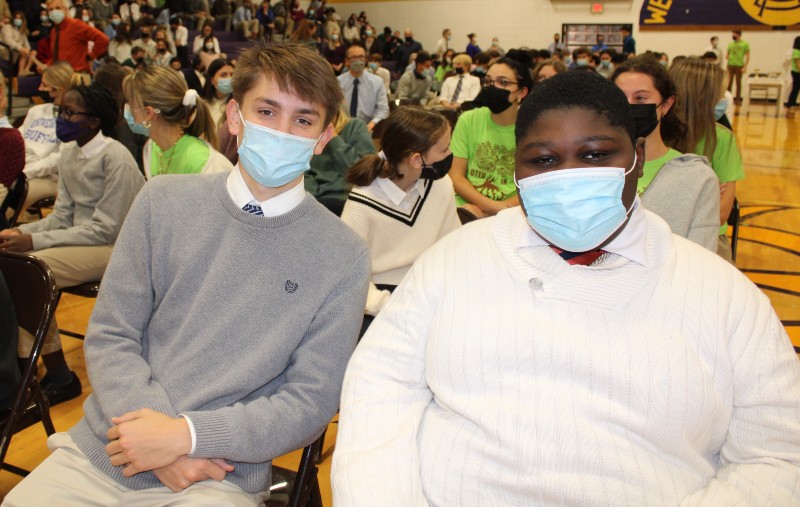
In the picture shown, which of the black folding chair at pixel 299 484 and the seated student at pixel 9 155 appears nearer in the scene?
the black folding chair at pixel 299 484

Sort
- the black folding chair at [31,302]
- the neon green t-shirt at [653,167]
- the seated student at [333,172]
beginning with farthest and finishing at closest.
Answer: the seated student at [333,172]
the neon green t-shirt at [653,167]
the black folding chair at [31,302]

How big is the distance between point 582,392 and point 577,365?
0.17ft

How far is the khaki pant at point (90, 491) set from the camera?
5.02 ft

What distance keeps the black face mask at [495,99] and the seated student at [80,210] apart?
6.49ft

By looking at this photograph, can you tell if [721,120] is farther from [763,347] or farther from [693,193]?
[763,347]

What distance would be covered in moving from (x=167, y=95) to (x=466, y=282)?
2.37 meters

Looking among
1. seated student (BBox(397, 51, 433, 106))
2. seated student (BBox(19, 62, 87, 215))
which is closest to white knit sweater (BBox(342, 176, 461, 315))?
seated student (BBox(19, 62, 87, 215))

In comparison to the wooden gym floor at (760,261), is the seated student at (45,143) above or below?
above

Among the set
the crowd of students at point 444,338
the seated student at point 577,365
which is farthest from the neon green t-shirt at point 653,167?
the seated student at point 577,365

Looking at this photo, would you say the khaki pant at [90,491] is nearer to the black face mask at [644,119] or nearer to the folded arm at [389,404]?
the folded arm at [389,404]

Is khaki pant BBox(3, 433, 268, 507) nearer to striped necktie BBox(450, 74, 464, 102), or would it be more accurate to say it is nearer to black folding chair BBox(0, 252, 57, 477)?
black folding chair BBox(0, 252, 57, 477)

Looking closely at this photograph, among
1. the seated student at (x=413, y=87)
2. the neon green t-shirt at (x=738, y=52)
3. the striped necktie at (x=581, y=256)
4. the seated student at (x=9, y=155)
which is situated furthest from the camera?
the neon green t-shirt at (x=738, y=52)

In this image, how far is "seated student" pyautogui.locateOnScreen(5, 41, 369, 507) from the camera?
1.55 meters

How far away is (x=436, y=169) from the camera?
9.61 feet
